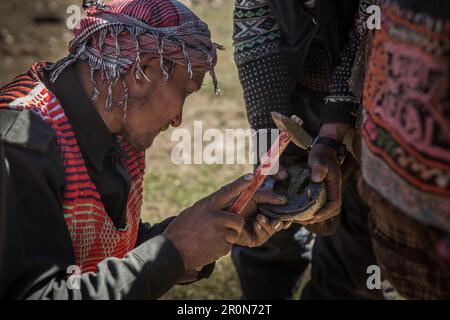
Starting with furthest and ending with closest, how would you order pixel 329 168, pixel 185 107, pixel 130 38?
pixel 185 107 → pixel 329 168 → pixel 130 38

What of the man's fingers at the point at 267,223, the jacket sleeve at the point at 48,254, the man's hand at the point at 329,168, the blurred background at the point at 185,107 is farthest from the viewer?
the blurred background at the point at 185,107

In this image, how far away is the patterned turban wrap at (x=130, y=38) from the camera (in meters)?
2.72

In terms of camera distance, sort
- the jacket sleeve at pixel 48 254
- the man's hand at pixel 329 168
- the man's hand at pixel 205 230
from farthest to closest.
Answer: the man's hand at pixel 329 168, the man's hand at pixel 205 230, the jacket sleeve at pixel 48 254

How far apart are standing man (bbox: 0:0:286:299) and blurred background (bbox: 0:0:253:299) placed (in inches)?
68.4

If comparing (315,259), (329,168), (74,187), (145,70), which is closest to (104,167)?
(74,187)

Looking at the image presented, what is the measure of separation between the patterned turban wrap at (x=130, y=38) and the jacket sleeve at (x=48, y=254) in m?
0.44

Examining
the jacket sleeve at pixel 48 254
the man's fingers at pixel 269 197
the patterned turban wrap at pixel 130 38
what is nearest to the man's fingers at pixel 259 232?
the man's fingers at pixel 269 197

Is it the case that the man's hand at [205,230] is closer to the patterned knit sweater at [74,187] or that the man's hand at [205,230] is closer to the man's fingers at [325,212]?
the patterned knit sweater at [74,187]

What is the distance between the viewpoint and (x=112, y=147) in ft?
9.36

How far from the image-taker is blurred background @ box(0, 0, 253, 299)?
16.1 ft

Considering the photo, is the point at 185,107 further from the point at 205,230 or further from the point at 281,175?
the point at 205,230

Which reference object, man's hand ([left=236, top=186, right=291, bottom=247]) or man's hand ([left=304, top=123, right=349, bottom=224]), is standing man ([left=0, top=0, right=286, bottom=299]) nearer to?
man's hand ([left=236, top=186, right=291, bottom=247])

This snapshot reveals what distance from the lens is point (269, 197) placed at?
2.93 metres

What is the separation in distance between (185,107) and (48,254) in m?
5.21
